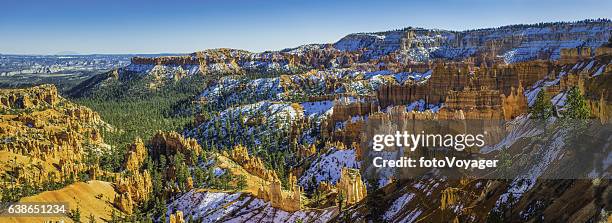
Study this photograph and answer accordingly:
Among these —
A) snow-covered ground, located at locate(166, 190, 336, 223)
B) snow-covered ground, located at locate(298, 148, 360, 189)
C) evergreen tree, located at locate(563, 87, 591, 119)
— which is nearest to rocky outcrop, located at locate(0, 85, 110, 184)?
snow-covered ground, located at locate(166, 190, 336, 223)

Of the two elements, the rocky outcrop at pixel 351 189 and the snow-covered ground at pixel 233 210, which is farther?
the rocky outcrop at pixel 351 189

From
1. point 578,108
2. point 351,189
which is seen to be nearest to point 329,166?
point 351,189

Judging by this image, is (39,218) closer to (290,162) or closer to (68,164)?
(68,164)

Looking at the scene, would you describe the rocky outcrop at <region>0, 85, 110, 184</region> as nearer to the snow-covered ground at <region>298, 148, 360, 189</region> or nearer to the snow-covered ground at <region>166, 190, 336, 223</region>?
the snow-covered ground at <region>166, 190, 336, 223</region>

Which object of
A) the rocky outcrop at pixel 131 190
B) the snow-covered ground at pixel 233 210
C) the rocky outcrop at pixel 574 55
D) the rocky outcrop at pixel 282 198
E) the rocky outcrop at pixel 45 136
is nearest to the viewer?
the snow-covered ground at pixel 233 210

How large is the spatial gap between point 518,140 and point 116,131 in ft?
488

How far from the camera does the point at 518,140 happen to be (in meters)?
56.6

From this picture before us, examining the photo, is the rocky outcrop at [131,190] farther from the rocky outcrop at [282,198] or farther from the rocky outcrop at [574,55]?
the rocky outcrop at [574,55]

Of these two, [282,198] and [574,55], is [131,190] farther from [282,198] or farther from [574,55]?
[574,55]

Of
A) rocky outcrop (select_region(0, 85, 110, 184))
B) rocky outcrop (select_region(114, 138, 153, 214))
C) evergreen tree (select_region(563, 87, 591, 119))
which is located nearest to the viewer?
evergreen tree (select_region(563, 87, 591, 119))

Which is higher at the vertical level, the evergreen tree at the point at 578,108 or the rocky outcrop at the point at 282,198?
the evergreen tree at the point at 578,108

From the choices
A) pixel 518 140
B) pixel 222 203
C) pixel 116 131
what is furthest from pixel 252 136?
pixel 518 140

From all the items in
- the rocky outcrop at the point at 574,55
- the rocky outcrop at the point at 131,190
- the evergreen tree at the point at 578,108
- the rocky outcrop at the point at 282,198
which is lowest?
the rocky outcrop at the point at 131,190

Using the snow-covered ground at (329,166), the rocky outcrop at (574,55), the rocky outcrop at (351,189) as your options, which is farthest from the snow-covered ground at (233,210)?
the rocky outcrop at (574,55)
